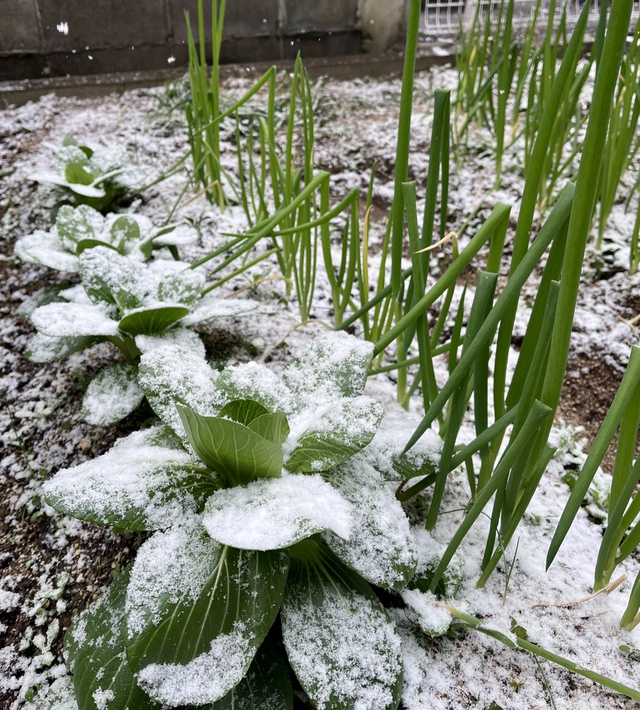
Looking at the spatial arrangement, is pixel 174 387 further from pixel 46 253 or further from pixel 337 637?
pixel 46 253

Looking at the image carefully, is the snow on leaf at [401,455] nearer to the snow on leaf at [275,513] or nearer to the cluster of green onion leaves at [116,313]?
the snow on leaf at [275,513]

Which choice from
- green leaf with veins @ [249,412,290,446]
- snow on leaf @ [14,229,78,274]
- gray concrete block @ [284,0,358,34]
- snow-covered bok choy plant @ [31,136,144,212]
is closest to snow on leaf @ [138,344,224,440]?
green leaf with veins @ [249,412,290,446]

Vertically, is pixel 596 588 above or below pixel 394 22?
below

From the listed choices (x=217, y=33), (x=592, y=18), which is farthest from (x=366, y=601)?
(x=592, y=18)

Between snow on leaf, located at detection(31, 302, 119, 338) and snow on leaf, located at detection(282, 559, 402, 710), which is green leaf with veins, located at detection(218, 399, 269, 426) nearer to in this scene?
snow on leaf, located at detection(282, 559, 402, 710)

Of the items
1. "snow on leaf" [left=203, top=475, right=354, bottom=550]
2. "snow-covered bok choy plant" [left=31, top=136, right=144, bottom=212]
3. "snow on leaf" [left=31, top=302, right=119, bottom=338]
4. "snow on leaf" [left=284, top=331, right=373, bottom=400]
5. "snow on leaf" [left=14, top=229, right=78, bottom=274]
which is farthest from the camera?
"snow-covered bok choy plant" [left=31, top=136, right=144, bottom=212]

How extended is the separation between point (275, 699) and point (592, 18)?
537 centimetres

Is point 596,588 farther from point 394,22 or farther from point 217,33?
point 394,22

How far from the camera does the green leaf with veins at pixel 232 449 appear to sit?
0.59 m

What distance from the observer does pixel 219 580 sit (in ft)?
2.06

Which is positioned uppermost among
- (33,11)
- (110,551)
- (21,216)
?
(33,11)

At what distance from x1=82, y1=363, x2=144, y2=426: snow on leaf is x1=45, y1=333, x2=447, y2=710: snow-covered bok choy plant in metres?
0.18

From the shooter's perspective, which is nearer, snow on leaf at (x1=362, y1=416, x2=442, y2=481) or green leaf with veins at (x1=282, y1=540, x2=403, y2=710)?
green leaf with veins at (x1=282, y1=540, x2=403, y2=710)

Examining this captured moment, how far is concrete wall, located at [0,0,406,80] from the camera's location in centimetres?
337
